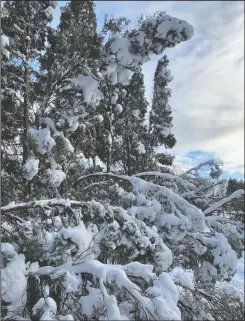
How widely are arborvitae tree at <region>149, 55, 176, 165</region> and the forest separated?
17.0 feet

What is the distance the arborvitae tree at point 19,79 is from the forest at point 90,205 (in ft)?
0.11

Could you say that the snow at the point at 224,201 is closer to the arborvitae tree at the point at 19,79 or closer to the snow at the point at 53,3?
the arborvitae tree at the point at 19,79

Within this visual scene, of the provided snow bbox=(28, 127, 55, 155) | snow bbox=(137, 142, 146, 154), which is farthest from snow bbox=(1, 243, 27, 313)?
snow bbox=(137, 142, 146, 154)

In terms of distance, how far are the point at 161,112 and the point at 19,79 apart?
11303 millimetres

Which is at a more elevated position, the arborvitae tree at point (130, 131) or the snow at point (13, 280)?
the arborvitae tree at point (130, 131)

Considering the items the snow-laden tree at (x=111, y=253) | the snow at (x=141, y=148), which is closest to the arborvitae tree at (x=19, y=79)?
the snow-laden tree at (x=111, y=253)

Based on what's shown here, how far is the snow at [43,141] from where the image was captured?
29.6 feet

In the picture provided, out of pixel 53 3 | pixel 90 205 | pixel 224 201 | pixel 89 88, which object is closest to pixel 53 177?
pixel 89 88

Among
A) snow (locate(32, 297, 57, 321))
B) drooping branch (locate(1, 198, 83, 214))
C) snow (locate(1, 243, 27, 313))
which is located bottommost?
snow (locate(32, 297, 57, 321))

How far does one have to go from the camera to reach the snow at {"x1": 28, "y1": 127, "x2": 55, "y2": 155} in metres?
9.02

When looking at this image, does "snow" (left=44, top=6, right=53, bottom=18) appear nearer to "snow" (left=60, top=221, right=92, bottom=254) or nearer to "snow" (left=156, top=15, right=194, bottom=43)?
"snow" (left=156, top=15, right=194, bottom=43)

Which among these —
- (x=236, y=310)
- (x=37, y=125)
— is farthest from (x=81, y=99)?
(x=236, y=310)

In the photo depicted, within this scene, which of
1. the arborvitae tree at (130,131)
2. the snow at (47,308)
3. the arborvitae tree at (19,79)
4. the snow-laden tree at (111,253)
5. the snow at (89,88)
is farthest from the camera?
the arborvitae tree at (130,131)

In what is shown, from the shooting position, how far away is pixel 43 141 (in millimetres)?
9039
